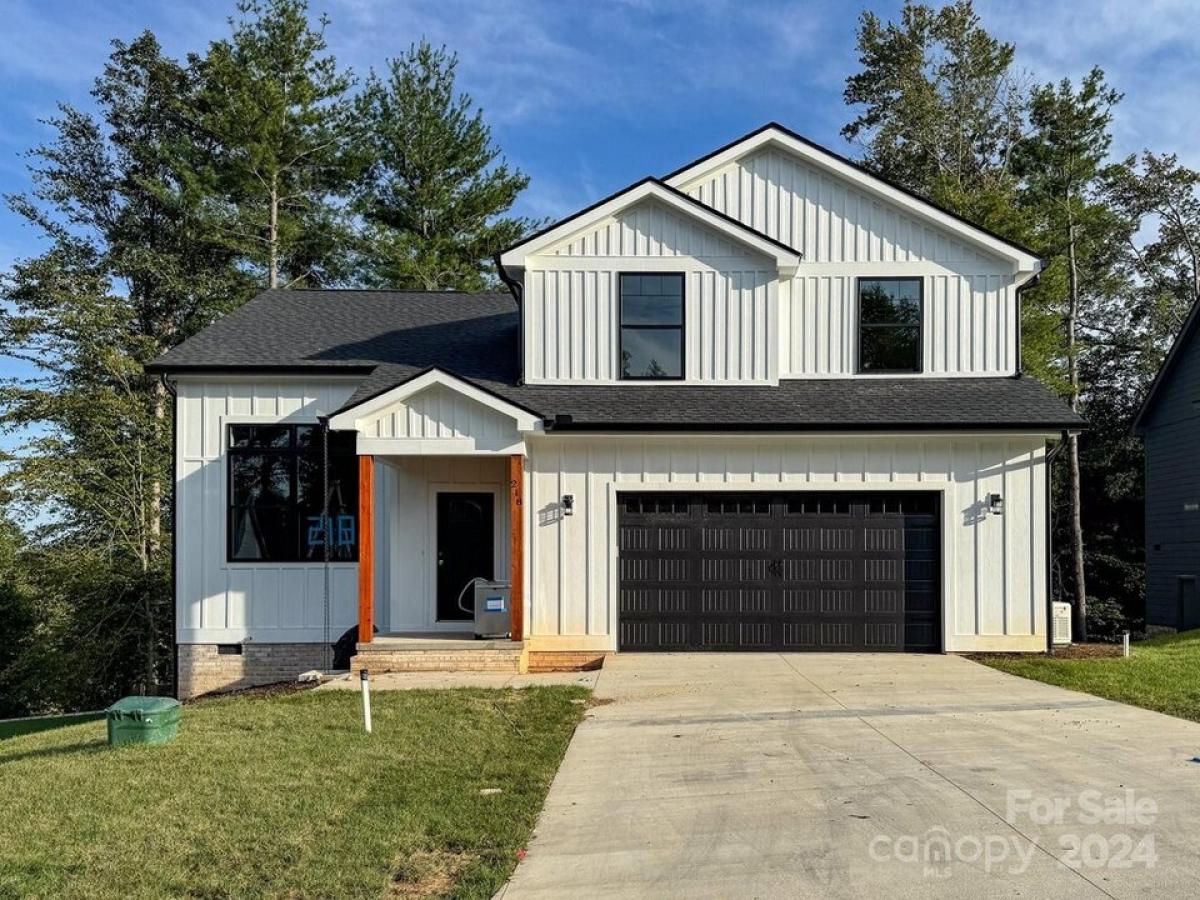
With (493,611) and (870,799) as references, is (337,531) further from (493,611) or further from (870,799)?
(870,799)

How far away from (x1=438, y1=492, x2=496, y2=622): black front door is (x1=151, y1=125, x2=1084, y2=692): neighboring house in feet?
0.11

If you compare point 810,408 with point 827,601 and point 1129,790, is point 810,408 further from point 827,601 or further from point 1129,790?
point 1129,790

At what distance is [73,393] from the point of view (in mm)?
21656

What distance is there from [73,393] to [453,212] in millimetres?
12293

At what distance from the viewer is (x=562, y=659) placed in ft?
41.3

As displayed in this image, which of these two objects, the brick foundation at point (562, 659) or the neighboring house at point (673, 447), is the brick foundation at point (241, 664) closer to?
the neighboring house at point (673, 447)

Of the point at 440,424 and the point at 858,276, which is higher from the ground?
the point at 858,276

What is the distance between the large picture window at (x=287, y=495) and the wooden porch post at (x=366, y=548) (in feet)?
5.93

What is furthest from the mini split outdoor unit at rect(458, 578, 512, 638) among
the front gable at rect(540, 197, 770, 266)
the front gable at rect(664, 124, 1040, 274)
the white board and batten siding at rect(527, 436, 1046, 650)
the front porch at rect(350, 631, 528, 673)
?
the front gable at rect(664, 124, 1040, 274)

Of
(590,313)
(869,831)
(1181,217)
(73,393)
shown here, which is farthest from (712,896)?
(1181,217)

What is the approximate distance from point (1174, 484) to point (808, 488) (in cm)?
1504

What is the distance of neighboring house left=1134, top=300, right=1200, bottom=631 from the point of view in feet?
71.4

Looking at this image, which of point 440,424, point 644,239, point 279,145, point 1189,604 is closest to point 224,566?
point 440,424

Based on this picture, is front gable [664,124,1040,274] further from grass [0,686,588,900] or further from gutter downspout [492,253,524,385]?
grass [0,686,588,900]
